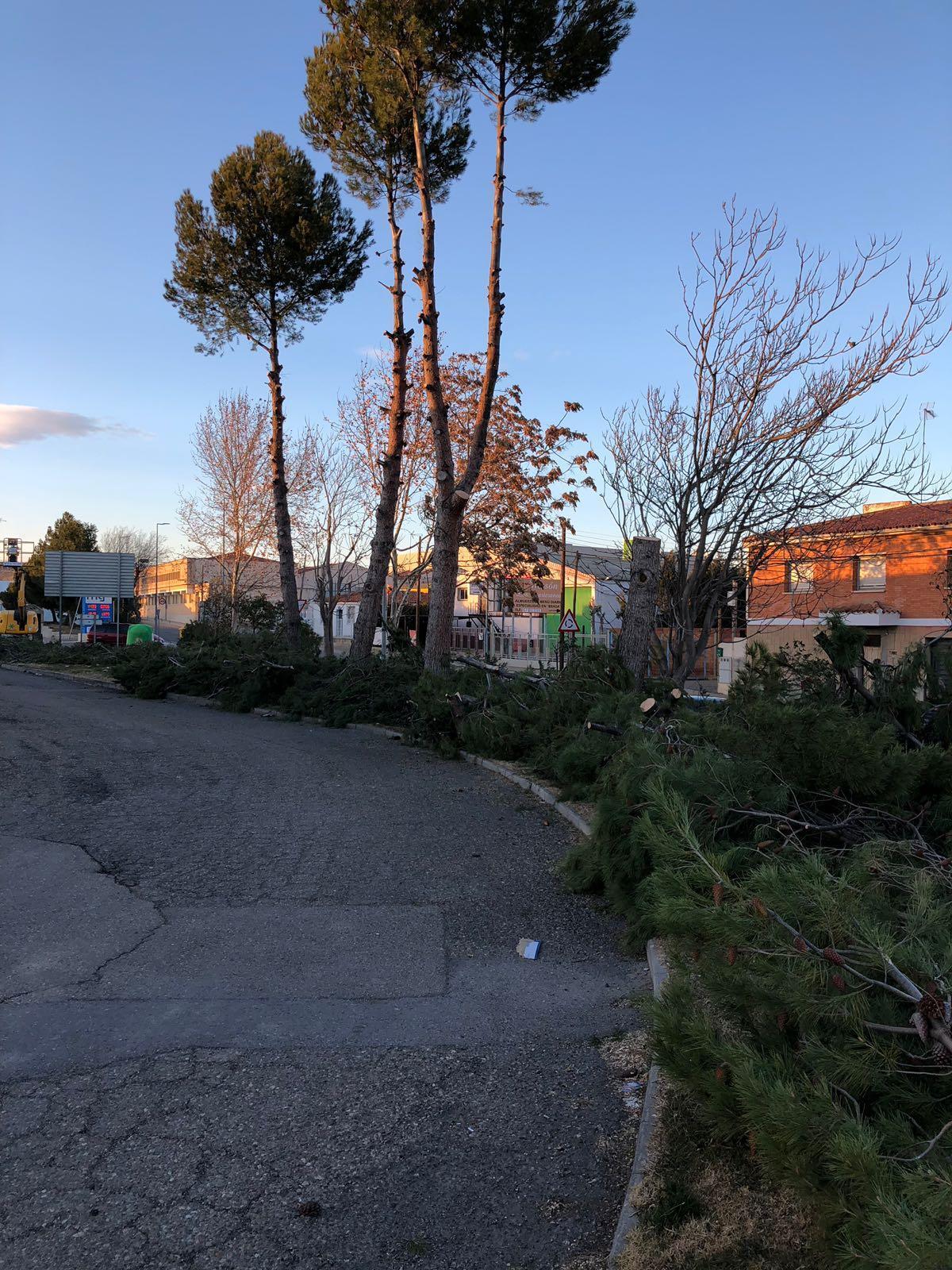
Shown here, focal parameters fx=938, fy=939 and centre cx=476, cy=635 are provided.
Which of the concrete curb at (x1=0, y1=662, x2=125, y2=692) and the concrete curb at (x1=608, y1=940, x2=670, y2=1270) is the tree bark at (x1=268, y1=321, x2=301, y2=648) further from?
the concrete curb at (x1=608, y1=940, x2=670, y2=1270)

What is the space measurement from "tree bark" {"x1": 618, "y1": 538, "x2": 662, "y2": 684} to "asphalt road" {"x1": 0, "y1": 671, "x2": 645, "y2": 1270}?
2834mm

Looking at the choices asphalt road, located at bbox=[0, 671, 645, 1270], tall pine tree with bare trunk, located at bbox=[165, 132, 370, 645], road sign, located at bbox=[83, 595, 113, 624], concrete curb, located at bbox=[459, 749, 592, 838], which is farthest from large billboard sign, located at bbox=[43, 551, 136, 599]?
asphalt road, located at bbox=[0, 671, 645, 1270]

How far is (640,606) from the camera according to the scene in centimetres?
1037

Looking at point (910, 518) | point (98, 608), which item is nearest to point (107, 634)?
point (98, 608)

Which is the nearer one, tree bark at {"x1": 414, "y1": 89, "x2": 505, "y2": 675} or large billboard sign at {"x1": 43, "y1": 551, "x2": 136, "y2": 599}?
tree bark at {"x1": 414, "y1": 89, "x2": 505, "y2": 675}

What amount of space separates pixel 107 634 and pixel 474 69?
2861cm

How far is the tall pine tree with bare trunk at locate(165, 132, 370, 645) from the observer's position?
23000 mm

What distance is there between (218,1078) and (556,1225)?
146 cm

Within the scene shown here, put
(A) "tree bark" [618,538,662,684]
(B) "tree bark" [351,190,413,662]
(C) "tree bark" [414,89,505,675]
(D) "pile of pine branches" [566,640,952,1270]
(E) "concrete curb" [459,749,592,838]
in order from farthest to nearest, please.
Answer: (B) "tree bark" [351,190,413,662] < (C) "tree bark" [414,89,505,675] < (A) "tree bark" [618,538,662,684] < (E) "concrete curb" [459,749,592,838] < (D) "pile of pine branches" [566,640,952,1270]

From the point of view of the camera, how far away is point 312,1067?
3.68 meters

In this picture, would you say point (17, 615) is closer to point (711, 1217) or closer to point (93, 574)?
point (93, 574)

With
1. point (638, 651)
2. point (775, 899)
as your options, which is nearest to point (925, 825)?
point (775, 899)

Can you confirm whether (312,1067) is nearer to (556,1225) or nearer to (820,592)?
(556,1225)

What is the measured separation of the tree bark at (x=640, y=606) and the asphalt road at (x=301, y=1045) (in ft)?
9.30
